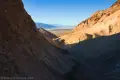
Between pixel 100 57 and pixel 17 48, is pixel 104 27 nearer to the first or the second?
pixel 100 57

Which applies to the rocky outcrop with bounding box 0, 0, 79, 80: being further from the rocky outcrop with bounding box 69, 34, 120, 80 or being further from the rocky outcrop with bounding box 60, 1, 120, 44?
the rocky outcrop with bounding box 60, 1, 120, 44

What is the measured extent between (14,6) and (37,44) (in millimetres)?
6271

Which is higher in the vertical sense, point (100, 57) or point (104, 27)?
point (104, 27)

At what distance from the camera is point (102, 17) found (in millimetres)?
83250

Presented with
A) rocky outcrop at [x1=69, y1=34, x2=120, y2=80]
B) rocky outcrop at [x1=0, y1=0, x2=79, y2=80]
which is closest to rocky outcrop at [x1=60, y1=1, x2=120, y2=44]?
rocky outcrop at [x1=69, y1=34, x2=120, y2=80]

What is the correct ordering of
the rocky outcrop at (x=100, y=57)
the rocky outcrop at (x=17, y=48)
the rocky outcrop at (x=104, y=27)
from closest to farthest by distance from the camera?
1. the rocky outcrop at (x=17, y=48)
2. the rocky outcrop at (x=100, y=57)
3. the rocky outcrop at (x=104, y=27)

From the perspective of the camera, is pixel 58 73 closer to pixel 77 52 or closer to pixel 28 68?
pixel 28 68

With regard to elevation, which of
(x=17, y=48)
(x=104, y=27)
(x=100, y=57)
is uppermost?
(x=17, y=48)

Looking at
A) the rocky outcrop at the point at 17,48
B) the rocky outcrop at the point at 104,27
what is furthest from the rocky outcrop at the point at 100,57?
the rocky outcrop at the point at 104,27

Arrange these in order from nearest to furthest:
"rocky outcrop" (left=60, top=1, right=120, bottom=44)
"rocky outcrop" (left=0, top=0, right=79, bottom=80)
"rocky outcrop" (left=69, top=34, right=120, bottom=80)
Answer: "rocky outcrop" (left=0, top=0, right=79, bottom=80) → "rocky outcrop" (left=69, top=34, right=120, bottom=80) → "rocky outcrop" (left=60, top=1, right=120, bottom=44)

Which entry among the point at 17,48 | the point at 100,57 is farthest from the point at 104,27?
the point at 17,48

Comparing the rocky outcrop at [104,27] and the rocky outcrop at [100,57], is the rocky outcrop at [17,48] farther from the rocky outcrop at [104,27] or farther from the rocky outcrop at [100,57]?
the rocky outcrop at [104,27]

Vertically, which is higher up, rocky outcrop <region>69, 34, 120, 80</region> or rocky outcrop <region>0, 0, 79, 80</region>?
rocky outcrop <region>0, 0, 79, 80</region>

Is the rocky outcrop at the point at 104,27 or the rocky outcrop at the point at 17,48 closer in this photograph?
the rocky outcrop at the point at 17,48
